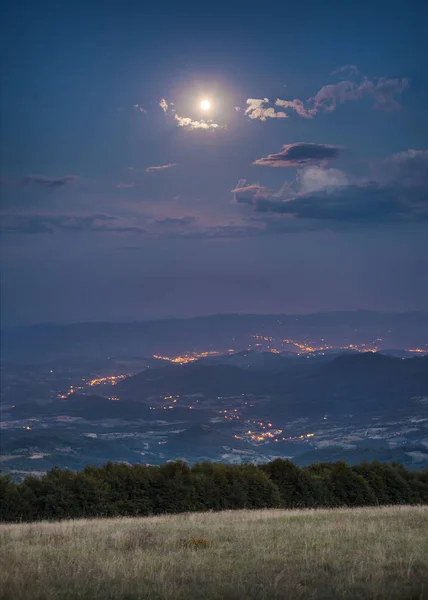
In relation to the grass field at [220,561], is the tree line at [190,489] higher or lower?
lower

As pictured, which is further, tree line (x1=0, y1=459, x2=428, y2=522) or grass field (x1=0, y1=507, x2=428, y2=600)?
tree line (x1=0, y1=459, x2=428, y2=522)

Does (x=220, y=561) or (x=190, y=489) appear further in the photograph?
(x=190, y=489)

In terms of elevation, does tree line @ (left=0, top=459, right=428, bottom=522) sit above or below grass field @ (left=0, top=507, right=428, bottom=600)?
below

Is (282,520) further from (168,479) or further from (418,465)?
(418,465)

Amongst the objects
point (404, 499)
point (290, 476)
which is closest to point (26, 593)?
point (290, 476)

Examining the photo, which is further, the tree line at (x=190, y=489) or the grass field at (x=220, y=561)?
the tree line at (x=190, y=489)

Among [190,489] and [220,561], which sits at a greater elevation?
[220,561]
